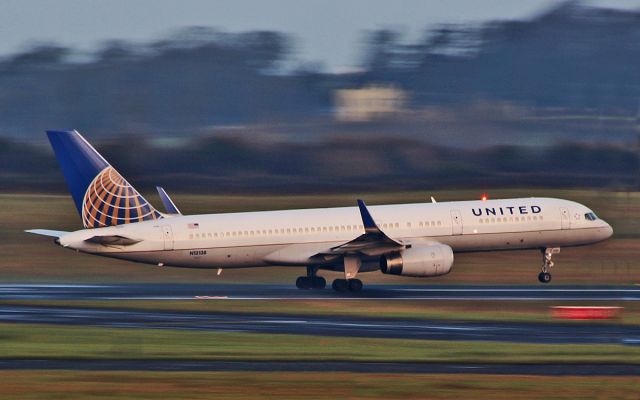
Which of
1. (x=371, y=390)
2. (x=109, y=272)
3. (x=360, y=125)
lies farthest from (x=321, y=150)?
(x=371, y=390)

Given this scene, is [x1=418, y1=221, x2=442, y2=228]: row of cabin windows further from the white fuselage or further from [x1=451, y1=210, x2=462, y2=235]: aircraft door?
[x1=451, y1=210, x2=462, y2=235]: aircraft door

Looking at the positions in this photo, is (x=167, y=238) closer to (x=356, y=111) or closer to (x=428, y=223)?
(x=428, y=223)

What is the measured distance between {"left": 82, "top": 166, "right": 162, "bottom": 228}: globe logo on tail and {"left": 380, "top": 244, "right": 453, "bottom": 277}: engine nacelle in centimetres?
1029

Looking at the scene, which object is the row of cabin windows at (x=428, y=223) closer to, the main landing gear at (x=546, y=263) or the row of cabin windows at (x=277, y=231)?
the row of cabin windows at (x=277, y=231)

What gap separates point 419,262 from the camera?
48.4m

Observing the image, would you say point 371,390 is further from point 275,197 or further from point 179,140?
point 179,140

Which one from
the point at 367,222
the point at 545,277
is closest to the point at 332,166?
the point at 545,277

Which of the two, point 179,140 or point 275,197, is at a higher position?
point 179,140

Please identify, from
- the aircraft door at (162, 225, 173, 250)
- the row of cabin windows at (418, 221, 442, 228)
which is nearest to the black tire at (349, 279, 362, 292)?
the row of cabin windows at (418, 221, 442, 228)

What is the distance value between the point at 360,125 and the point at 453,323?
76882 millimetres

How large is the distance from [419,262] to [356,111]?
2913 inches

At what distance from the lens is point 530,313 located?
41.2 m

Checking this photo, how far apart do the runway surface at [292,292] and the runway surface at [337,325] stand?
6.50 meters

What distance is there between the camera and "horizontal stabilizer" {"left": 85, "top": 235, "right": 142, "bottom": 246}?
1880 inches
